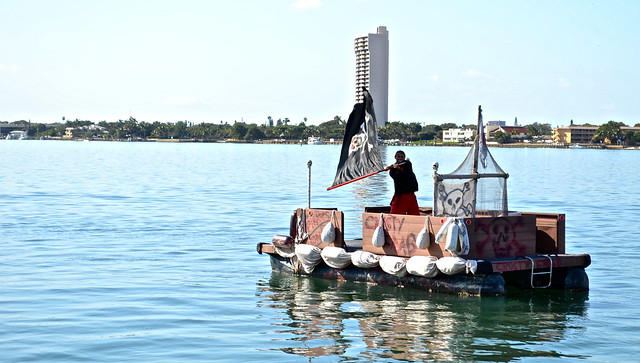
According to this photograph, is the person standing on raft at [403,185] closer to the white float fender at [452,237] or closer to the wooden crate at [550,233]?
the white float fender at [452,237]

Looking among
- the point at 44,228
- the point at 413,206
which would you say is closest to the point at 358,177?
the point at 413,206

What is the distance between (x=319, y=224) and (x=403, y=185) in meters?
2.20

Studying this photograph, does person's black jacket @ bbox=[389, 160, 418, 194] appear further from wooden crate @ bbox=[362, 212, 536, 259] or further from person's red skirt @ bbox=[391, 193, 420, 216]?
wooden crate @ bbox=[362, 212, 536, 259]

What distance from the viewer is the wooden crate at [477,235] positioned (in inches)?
661

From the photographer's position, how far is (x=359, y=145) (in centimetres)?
1972

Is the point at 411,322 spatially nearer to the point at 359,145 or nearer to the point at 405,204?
the point at 405,204

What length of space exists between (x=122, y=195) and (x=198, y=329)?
107 ft

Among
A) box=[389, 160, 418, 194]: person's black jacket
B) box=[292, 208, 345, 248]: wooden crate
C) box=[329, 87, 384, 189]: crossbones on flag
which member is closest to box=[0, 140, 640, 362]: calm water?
box=[292, 208, 345, 248]: wooden crate

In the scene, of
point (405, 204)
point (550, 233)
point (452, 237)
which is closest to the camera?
point (452, 237)

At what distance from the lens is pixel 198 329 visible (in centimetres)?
1482

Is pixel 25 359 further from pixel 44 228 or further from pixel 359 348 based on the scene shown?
pixel 44 228

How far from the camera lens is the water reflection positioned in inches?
537

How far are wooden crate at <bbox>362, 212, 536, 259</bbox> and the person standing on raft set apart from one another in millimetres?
584

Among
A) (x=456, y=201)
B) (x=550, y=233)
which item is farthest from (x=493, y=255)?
(x=550, y=233)
